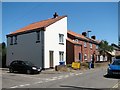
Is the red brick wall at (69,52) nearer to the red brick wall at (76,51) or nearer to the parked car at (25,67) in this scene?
the red brick wall at (76,51)

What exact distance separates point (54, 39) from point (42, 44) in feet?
8.84

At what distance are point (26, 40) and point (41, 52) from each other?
4.36 metres

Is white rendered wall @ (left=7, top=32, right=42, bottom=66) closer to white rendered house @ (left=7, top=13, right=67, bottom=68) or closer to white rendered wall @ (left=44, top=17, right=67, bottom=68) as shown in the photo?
white rendered house @ (left=7, top=13, right=67, bottom=68)

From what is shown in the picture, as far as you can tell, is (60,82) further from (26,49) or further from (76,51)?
(76,51)

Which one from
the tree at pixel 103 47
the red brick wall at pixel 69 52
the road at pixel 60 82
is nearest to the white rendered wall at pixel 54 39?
the red brick wall at pixel 69 52

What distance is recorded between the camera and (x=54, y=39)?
34719mm

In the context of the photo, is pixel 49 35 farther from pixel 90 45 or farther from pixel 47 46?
pixel 90 45

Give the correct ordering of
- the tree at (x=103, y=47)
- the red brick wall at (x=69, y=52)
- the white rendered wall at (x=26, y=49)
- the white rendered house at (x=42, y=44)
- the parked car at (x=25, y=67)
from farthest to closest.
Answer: the tree at (x=103, y=47) < the red brick wall at (x=69, y=52) < the white rendered wall at (x=26, y=49) < the white rendered house at (x=42, y=44) < the parked car at (x=25, y=67)

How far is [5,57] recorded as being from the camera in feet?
136

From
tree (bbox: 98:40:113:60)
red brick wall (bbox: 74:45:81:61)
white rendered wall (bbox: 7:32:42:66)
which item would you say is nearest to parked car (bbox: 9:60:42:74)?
white rendered wall (bbox: 7:32:42:66)

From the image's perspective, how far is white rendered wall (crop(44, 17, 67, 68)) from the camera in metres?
32.8

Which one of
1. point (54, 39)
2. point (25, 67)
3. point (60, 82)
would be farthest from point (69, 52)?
point (60, 82)

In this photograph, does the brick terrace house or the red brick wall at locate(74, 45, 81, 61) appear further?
the red brick wall at locate(74, 45, 81, 61)

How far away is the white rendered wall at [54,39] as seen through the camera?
32750 millimetres
